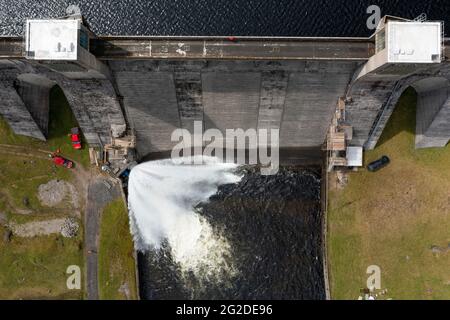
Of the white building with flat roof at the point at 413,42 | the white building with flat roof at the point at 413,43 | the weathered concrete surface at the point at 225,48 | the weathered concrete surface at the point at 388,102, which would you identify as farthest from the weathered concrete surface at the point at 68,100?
the white building with flat roof at the point at 413,42

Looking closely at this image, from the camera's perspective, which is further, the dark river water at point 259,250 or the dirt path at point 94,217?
the dark river water at point 259,250

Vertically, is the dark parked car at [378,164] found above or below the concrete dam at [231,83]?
below

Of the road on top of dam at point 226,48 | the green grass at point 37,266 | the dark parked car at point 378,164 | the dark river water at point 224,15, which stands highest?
the dark river water at point 224,15

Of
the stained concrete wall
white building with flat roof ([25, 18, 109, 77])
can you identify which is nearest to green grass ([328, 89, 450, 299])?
the stained concrete wall

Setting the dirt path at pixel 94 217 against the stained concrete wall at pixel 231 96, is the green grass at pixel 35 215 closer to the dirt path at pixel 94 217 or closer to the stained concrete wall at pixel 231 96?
the dirt path at pixel 94 217

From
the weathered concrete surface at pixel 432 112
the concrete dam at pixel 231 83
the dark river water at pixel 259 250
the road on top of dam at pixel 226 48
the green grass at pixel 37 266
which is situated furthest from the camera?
the dark river water at pixel 259 250

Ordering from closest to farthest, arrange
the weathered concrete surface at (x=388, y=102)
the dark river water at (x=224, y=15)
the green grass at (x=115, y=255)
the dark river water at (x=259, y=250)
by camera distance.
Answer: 1. the weathered concrete surface at (x=388, y=102)
2. the green grass at (x=115, y=255)
3. the dark river water at (x=259, y=250)
4. the dark river water at (x=224, y=15)

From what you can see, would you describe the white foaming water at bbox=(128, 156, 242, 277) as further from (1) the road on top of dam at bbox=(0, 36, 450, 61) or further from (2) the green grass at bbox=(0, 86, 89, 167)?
(1) the road on top of dam at bbox=(0, 36, 450, 61)
